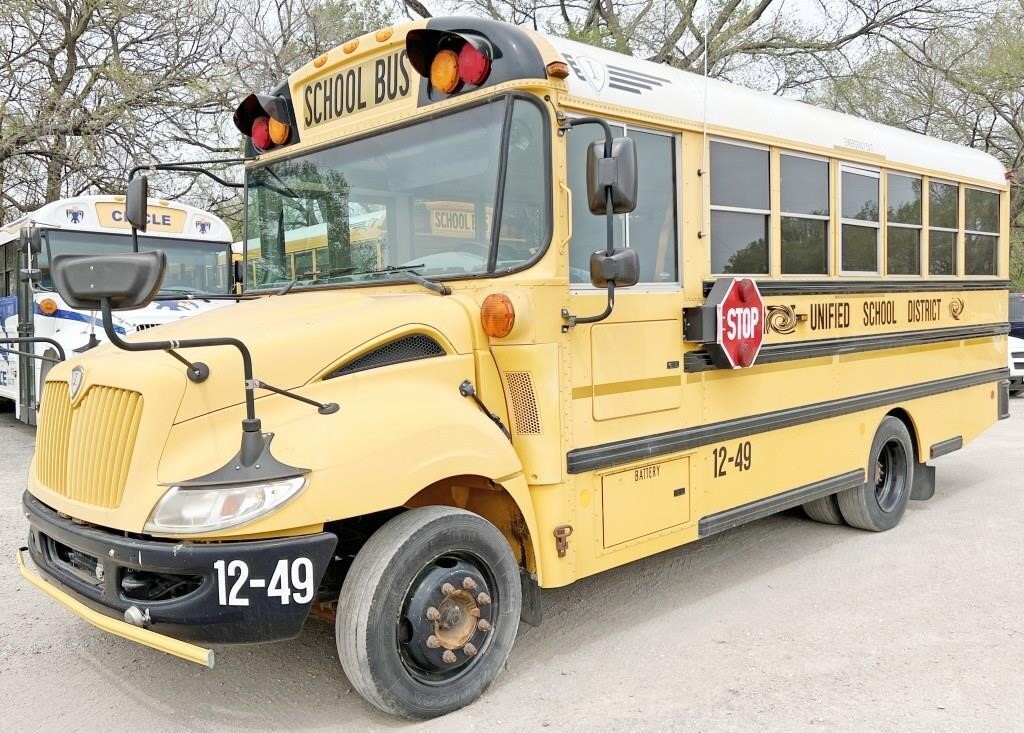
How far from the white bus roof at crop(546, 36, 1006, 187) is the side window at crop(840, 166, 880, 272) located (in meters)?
0.16

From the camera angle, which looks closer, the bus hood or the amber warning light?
the bus hood

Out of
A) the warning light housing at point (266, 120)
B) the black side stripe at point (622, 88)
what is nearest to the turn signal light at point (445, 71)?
the black side stripe at point (622, 88)

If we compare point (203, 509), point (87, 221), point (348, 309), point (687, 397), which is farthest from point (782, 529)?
point (87, 221)

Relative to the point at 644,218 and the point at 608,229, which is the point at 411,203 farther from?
the point at 644,218

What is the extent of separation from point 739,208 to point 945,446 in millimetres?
2924

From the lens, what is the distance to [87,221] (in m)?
9.94

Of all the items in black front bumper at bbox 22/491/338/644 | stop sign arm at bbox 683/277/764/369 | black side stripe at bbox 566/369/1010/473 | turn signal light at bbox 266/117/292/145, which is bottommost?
black front bumper at bbox 22/491/338/644

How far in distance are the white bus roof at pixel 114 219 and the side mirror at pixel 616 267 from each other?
8.31 meters

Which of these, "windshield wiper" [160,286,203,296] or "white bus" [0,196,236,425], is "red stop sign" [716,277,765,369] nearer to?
"white bus" [0,196,236,425]

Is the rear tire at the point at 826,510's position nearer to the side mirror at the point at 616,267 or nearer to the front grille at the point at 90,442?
the side mirror at the point at 616,267

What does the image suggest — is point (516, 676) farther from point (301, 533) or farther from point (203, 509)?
point (203, 509)

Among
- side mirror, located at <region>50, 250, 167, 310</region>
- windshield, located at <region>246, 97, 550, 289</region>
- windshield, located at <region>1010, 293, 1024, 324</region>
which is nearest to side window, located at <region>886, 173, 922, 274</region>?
windshield, located at <region>246, 97, 550, 289</region>

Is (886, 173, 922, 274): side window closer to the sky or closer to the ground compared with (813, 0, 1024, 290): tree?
closer to the ground

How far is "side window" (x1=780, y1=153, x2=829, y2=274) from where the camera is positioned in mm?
4633
